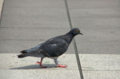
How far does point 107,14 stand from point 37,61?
17.6 ft

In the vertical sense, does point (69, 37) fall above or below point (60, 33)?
above

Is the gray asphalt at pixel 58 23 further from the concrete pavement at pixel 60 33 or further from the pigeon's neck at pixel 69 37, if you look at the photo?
the pigeon's neck at pixel 69 37

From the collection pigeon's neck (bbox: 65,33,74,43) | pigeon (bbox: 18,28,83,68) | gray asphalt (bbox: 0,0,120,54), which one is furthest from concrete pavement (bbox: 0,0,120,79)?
pigeon's neck (bbox: 65,33,74,43)

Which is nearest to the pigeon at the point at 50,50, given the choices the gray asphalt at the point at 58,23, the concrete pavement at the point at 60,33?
the concrete pavement at the point at 60,33

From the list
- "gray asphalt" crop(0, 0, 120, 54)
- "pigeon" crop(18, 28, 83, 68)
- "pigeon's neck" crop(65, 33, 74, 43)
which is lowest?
"gray asphalt" crop(0, 0, 120, 54)

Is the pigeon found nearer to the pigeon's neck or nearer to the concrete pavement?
the pigeon's neck

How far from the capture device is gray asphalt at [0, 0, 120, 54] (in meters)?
9.26

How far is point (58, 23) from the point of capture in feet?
36.8

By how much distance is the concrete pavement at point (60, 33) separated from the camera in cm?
730

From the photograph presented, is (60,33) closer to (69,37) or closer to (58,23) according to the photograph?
(58,23)

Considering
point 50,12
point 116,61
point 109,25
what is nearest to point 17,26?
point 50,12

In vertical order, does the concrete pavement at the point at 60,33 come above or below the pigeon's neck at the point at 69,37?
below

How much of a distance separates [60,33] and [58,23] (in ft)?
3.54

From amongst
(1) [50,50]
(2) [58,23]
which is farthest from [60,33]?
(1) [50,50]
